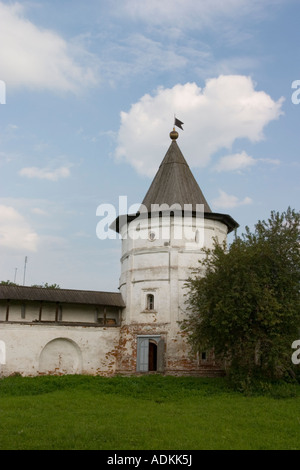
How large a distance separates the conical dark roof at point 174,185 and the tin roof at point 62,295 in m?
5.35

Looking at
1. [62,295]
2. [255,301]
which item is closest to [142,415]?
[255,301]

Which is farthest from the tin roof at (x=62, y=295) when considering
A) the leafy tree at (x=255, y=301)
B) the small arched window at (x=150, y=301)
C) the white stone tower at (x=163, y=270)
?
the leafy tree at (x=255, y=301)

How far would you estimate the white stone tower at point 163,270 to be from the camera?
24.2m

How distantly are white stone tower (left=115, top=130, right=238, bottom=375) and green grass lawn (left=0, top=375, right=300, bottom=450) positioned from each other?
2.27m

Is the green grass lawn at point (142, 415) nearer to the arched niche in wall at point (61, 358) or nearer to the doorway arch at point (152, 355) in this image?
the doorway arch at point (152, 355)

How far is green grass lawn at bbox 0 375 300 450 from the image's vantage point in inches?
445

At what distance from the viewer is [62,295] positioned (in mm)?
25656

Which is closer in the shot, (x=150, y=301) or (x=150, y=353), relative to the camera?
(x=150, y=353)

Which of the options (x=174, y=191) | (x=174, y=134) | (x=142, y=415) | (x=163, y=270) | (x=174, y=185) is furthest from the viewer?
(x=174, y=134)

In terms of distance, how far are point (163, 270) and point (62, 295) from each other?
18.0ft

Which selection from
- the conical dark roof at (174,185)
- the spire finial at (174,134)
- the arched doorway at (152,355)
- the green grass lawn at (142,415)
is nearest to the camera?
the green grass lawn at (142,415)

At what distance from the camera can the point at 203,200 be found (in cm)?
2753

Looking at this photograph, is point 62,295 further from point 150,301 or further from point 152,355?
point 152,355

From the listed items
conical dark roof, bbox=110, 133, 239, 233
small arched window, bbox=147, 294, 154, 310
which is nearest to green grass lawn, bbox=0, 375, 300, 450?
small arched window, bbox=147, 294, 154, 310
